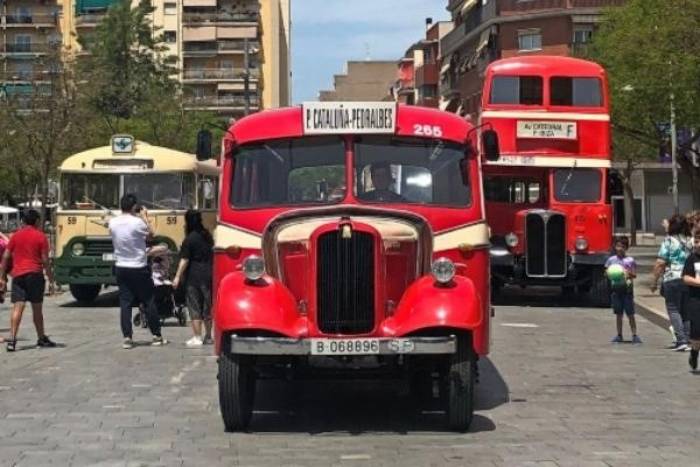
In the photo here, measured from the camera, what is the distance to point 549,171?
2177 centimetres

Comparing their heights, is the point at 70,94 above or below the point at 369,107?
above

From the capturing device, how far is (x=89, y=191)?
21109 mm

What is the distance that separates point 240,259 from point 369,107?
1.66 meters

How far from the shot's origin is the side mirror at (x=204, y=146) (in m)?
10.7

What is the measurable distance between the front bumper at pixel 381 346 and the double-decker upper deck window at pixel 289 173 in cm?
142

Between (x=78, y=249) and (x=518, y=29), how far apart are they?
147ft

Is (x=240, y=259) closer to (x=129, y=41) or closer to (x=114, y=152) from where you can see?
(x=114, y=152)

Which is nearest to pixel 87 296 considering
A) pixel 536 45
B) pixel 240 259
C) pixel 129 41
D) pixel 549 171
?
pixel 549 171

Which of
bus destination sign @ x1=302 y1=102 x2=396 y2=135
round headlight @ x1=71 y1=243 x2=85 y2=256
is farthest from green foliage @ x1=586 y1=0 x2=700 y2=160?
bus destination sign @ x1=302 y1=102 x2=396 y2=135

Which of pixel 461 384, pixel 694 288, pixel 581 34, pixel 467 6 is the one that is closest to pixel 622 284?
pixel 694 288

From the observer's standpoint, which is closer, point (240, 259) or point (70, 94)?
point (240, 259)

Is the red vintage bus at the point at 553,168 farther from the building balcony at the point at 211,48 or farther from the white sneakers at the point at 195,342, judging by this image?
the building balcony at the point at 211,48

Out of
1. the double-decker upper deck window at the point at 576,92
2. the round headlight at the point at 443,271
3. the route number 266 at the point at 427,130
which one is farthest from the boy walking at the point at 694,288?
the double-decker upper deck window at the point at 576,92

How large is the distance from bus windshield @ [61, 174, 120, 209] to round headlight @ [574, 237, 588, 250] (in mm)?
8760
